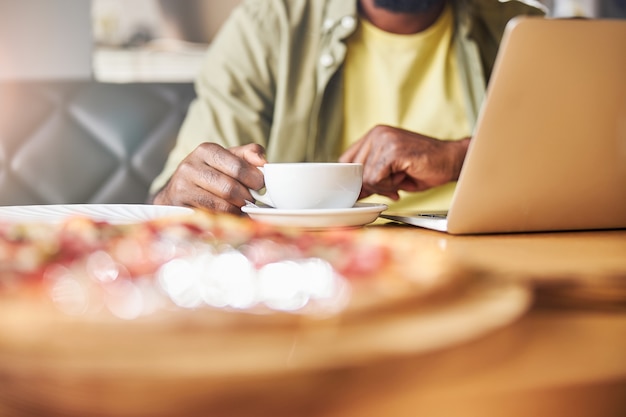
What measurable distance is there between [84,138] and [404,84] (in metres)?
0.60

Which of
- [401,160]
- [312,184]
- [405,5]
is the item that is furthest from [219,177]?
[405,5]

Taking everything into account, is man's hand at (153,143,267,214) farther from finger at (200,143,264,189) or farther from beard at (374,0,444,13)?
beard at (374,0,444,13)

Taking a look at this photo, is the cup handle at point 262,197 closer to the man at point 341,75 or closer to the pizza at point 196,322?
the pizza at point 196,322

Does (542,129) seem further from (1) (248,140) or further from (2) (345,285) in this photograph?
(1) (248,140)

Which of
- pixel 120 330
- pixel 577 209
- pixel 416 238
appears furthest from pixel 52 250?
pixel 577 209

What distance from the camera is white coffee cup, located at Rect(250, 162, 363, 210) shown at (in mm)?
469

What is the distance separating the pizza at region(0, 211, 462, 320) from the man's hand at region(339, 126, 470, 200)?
45 cm

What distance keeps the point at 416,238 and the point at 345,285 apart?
0.27 metres

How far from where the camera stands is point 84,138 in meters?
1.14

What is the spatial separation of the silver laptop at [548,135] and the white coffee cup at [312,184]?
68mm

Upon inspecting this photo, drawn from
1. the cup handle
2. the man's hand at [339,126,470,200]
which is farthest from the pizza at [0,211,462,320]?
the man's hand at [339,126,470,200]

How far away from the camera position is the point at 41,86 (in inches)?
44.9

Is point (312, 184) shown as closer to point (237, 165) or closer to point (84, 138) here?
point (237, 165)

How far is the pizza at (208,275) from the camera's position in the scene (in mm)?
160
